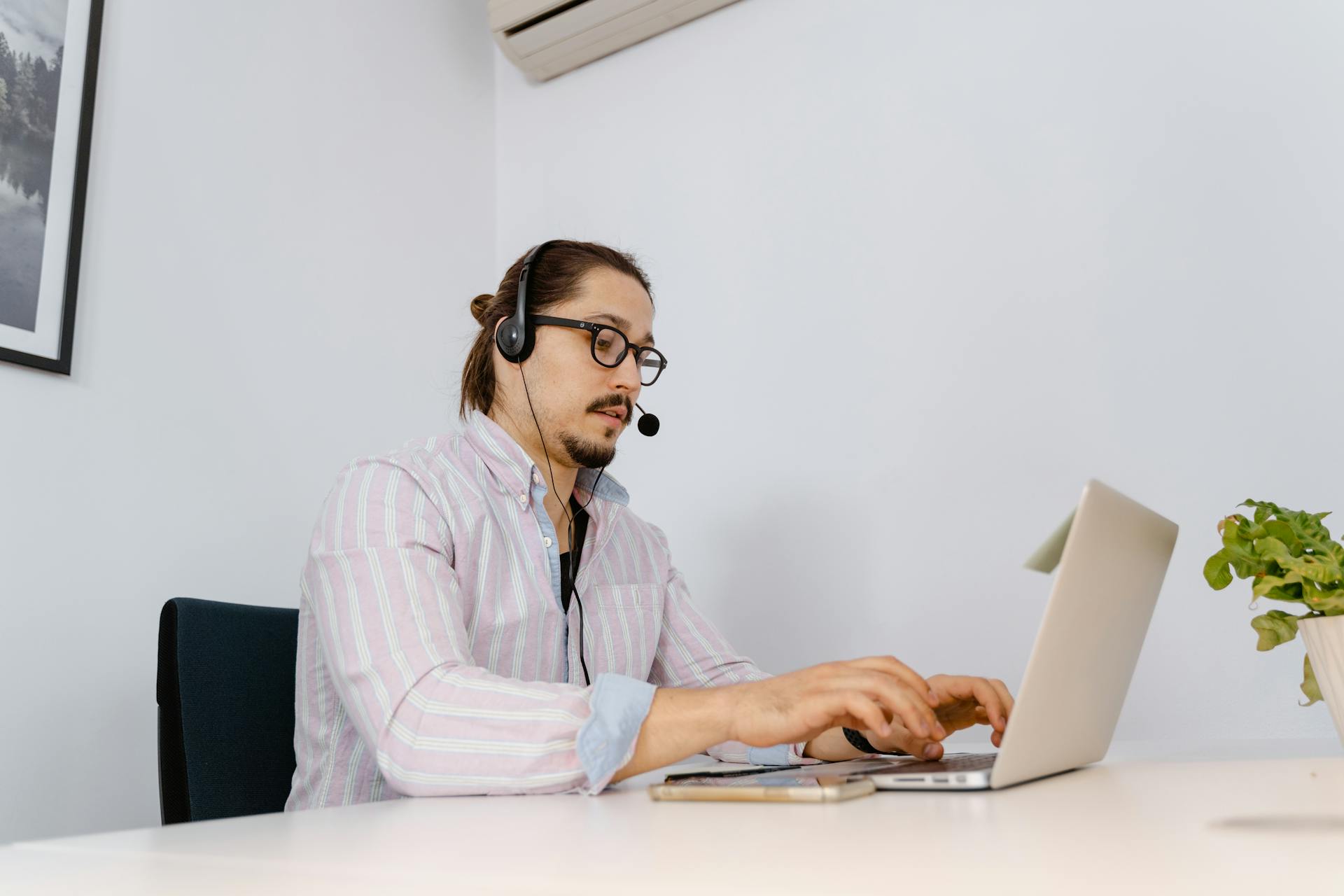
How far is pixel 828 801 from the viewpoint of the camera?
719 mm

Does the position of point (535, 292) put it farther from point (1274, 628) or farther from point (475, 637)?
point (1274, 628)

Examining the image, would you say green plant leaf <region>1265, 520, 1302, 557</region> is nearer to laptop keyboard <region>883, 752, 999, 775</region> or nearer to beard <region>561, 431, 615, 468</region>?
laptop keyboard <region>883, 752, 999, 775</region>

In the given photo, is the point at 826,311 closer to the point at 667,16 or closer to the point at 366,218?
the point at 667,16

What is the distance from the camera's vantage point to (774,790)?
0.72m

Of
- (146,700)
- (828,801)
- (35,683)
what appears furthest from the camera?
(146,700)

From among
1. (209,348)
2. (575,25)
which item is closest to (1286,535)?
(209,348)

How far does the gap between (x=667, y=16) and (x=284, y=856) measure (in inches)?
82.5

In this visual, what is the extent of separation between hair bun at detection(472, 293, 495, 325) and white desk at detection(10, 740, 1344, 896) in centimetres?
97

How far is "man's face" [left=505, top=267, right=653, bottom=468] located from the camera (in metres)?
1.47

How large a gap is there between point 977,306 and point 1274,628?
3.14 feet

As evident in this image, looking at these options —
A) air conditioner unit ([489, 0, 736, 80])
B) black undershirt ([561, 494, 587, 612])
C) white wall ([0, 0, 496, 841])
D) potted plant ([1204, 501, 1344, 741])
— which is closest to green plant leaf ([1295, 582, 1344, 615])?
potted plant ([1204, 501, 1344, 741])

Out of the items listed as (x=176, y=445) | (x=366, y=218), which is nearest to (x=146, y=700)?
(x=176, y=445)

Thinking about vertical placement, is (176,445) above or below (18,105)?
below

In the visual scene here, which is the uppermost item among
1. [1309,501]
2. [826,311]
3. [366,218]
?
[366,218]
